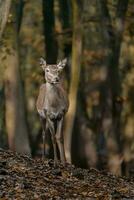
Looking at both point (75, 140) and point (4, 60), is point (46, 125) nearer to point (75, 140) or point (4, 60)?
point (4, 60)

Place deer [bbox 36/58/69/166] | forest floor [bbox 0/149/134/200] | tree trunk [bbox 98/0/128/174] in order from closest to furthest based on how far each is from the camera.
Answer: forest floor [bbox 0/149/134/200], deer [bbox 36/58/69/166], tree trunk [bbox 98/0/128/174]

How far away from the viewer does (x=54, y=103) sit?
20.8m

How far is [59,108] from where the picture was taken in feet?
67.9

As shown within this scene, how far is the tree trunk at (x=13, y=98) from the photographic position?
27406 mm

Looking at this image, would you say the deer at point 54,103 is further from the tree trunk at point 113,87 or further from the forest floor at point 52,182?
the tree trunk at point 113,87

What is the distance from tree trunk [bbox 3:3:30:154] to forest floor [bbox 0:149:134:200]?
823 cm

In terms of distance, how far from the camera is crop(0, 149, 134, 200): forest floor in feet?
50.6

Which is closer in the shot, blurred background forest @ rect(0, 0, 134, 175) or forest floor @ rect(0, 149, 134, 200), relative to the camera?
forest floor @ rect(0, 149, 134, 200)

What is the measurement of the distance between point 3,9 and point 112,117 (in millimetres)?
12431

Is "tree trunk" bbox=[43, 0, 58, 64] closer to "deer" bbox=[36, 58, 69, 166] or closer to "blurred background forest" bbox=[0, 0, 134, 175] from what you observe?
"blurred background forest" bbox=[0, 0, 134, 175]

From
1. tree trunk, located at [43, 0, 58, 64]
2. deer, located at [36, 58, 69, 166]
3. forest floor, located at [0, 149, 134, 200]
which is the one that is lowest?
forest floor, located at [0, 149, 134, 200]

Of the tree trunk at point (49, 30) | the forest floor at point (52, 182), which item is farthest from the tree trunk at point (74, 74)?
the forest floor at point (52, 182)

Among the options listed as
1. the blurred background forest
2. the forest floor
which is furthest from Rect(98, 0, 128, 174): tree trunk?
the forest floor

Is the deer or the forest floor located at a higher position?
the deer
